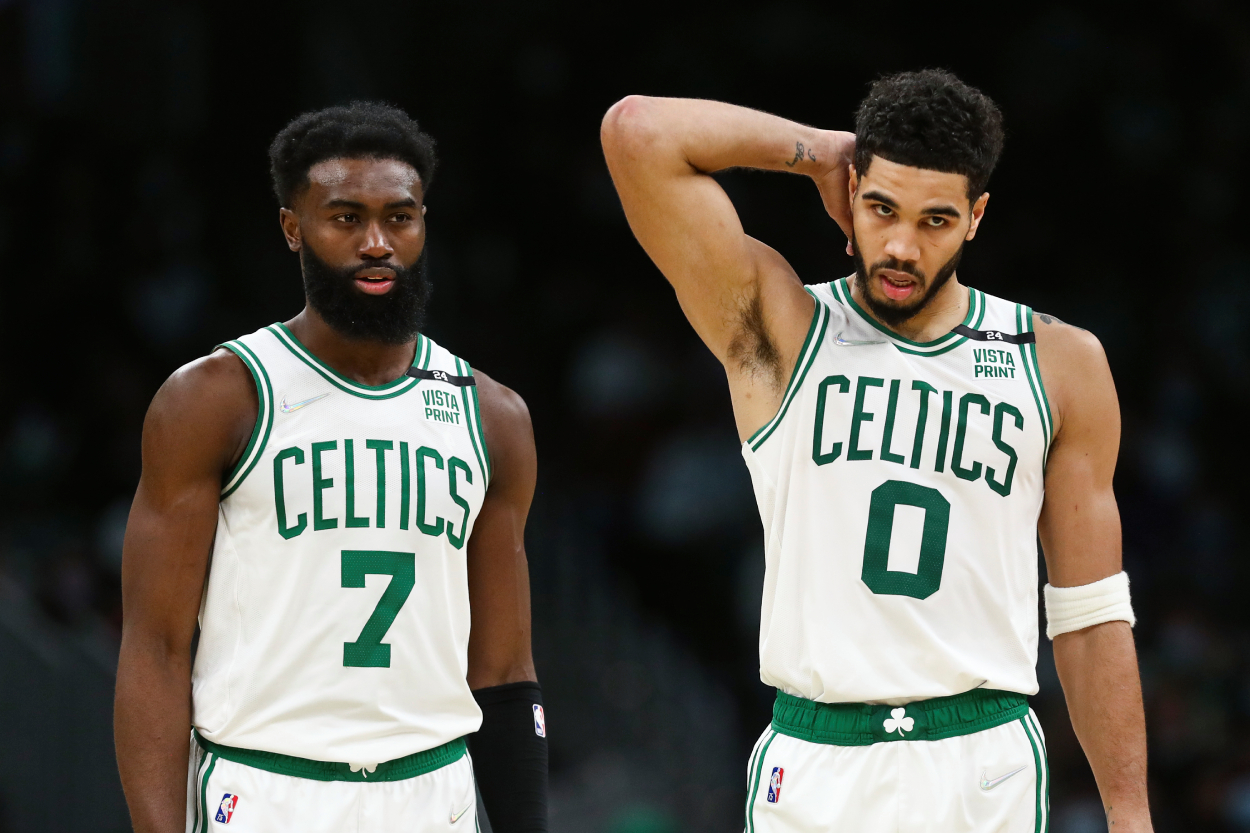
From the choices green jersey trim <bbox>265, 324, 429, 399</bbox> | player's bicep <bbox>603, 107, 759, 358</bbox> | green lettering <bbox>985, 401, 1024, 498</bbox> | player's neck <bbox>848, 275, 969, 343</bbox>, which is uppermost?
player's bicep <bbox>603, 107, 759, 358</bbox>

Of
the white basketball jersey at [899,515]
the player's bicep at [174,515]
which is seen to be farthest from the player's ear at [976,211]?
the player's bicep at [174,515]

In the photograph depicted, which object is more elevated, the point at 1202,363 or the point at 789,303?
the point at 1202,363

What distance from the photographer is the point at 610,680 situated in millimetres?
7887

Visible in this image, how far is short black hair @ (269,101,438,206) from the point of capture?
145 inches

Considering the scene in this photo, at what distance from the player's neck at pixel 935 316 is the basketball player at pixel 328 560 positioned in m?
1.02

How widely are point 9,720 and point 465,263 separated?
16.3 ft

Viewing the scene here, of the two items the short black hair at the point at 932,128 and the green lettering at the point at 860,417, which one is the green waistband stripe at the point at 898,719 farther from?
the short black hair at the point at 932,128

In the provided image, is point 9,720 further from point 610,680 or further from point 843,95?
point 843,95

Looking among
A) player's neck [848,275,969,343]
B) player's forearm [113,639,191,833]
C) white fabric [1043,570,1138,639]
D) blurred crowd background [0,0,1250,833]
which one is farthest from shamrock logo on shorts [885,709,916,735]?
blurred crowd background [0,0,1250,833]

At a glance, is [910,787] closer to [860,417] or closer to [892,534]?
[892,534]

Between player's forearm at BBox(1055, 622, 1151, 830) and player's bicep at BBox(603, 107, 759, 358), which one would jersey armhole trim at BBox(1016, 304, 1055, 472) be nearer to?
player's forearm at BBox(1055, 622, 1151, 830)

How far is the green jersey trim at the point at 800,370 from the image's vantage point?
366 cm

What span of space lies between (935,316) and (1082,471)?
0.52m

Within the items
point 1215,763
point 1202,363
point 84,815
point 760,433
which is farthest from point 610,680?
point 1202,363
